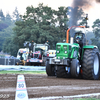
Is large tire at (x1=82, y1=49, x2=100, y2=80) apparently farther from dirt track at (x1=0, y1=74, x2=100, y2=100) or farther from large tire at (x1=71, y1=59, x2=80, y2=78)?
dirt track at (x1=0, y1=74, x2=100, y2=100)

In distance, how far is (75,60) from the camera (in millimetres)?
10961

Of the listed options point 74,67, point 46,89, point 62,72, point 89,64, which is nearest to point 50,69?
point 62,72

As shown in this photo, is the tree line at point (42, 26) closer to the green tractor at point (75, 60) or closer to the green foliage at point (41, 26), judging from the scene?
the green foliage at point (41, 26)

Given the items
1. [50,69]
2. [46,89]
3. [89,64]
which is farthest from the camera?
[50,69]

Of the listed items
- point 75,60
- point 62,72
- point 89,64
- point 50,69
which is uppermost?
point 75,60

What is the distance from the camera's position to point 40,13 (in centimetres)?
5419

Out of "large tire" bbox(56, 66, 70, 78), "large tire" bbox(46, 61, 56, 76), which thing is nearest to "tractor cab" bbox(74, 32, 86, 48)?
"large tire" bbox(56, 66, 70, 78)

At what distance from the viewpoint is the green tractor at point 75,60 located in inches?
432

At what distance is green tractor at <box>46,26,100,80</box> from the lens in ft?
36.0

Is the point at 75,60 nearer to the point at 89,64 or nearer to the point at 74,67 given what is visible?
the point at 74,67

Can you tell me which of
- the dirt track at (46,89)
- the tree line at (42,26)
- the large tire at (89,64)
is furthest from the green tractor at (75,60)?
the tree line at (42,26)

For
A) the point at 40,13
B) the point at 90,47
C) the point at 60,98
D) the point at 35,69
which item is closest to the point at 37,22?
the point at 40,13

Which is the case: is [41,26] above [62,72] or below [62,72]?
above

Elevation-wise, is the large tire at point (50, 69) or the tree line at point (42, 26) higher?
the tree line at point (42, 26)
